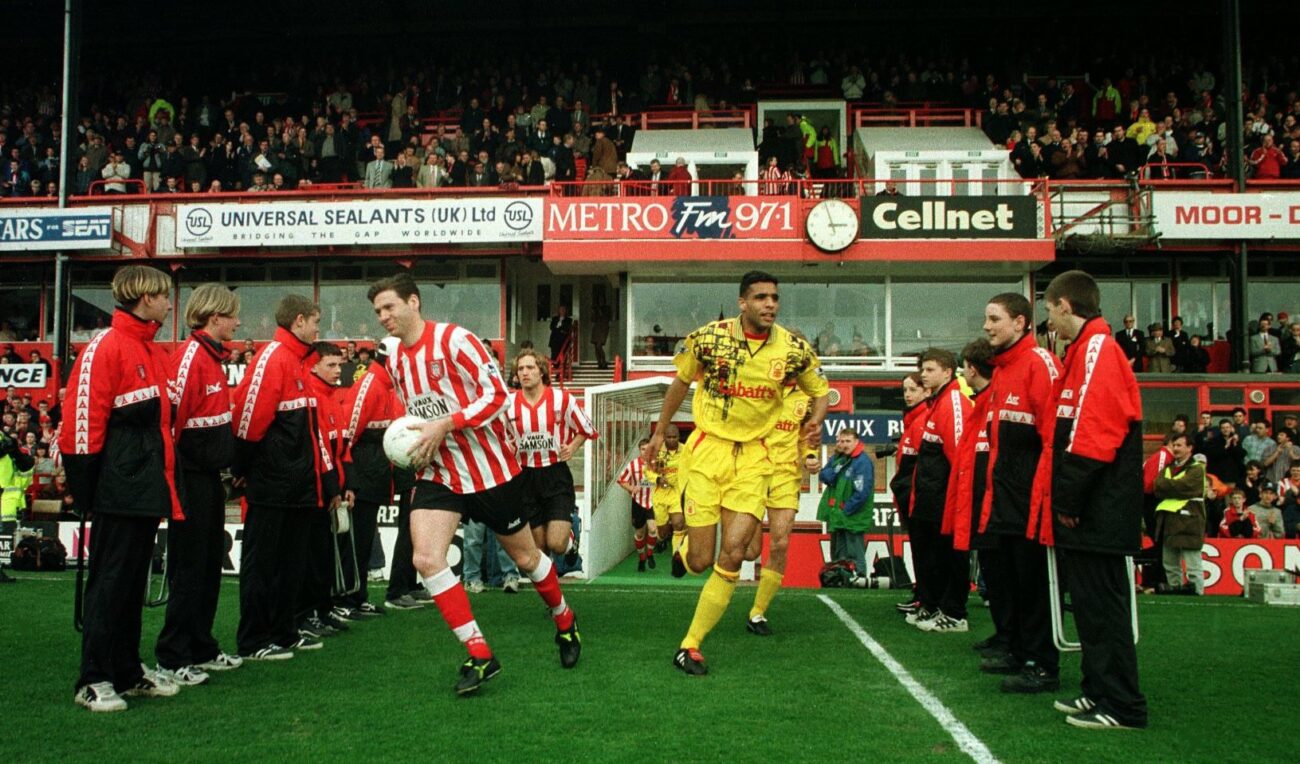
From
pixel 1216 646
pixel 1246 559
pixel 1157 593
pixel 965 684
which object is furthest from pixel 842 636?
pixel 1246 559

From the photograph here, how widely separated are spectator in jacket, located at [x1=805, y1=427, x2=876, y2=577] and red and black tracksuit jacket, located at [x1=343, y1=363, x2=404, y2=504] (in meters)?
4.99

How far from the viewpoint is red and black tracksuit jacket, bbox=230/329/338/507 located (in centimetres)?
660

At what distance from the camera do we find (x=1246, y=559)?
12.9 meters

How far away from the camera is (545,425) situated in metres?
9.15

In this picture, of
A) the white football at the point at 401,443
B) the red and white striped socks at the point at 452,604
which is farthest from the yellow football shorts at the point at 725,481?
the white football at the point at 401,443

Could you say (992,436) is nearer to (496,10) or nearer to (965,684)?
(965,684)

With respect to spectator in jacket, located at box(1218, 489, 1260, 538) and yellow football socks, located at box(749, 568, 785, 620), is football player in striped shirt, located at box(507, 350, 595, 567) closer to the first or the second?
yellow football socks, located at box(749, 568, 785, 620)

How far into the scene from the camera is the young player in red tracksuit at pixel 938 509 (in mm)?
8094

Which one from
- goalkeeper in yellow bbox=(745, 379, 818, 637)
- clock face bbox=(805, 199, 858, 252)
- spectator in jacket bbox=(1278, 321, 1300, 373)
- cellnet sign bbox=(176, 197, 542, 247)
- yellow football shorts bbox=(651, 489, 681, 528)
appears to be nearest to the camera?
goalkeeper in yellow bbox=(745, 379, 818, 637)

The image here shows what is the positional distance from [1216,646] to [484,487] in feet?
17.1

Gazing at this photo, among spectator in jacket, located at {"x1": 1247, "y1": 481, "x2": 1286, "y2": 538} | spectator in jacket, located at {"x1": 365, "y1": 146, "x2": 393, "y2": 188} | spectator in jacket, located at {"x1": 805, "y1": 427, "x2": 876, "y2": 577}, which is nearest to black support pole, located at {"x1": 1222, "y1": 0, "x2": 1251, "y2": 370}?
spectator in jacket, located at {"x1": 1247, "y1": 481, "x2": 1286, "y2": 538}

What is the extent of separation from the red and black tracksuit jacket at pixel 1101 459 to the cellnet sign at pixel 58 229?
940 inches

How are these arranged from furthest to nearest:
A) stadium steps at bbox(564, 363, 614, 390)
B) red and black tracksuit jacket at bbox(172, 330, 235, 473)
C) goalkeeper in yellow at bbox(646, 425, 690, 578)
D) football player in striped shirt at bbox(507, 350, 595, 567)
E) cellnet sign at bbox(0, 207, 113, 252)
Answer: stadium steps at bbox(564, 363, 614, 390) → cellnet sign at bbox(0, 207, 113, 252) → goalkeeper in yellow at bbox(646, 425, 690, 578) → football player in striped shirt at bbox(507, 350, 595, 567) → red and black tracksuit jacket at bbox(172, 330, 235, 473)

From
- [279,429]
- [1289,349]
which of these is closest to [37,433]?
[279,429]
